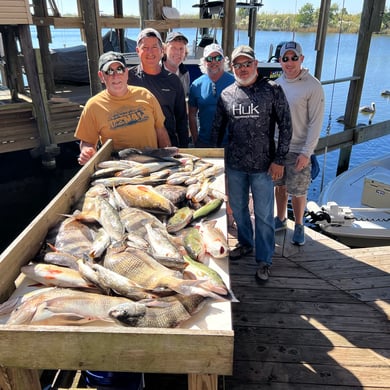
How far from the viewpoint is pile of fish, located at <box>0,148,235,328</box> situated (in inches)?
60.6

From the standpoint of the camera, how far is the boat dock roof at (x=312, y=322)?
265 centimetres

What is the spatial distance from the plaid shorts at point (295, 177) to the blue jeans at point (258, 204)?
1.96 feet

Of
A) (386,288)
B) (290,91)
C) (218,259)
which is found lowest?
(386,288)

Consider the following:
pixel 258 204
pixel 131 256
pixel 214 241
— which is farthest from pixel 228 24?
pixel 131 256

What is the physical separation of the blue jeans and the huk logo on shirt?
21.5 inches

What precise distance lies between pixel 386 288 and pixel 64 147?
34.7 feet

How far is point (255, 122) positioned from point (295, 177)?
3.41 feet

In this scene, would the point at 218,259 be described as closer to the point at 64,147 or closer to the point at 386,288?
the point at 386,288

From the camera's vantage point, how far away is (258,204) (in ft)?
11.2

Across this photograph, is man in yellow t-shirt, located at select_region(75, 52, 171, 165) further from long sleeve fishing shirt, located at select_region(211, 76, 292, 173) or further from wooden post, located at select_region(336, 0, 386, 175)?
wooden post, located at select_region(336, 0, 386, 175)

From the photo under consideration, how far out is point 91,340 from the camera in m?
1.44

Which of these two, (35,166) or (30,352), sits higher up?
(30,352)

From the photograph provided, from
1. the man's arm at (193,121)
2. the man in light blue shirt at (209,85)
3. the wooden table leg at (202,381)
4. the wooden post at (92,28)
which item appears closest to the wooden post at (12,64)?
the wooden post at (92,28)

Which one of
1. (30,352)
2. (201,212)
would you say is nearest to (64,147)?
(201,212)
